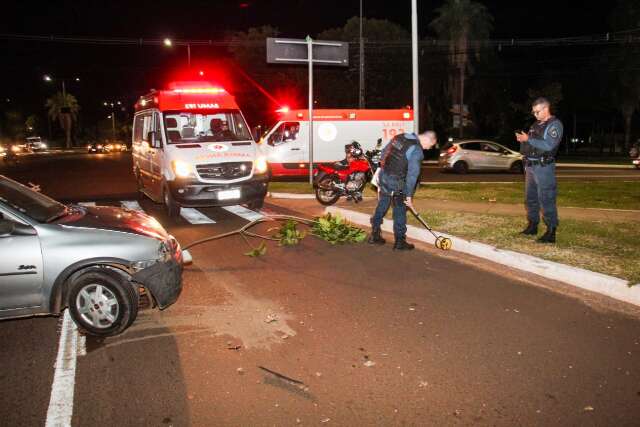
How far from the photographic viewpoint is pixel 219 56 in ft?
163

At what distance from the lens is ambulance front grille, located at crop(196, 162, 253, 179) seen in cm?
1075

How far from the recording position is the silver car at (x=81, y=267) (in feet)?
15.3

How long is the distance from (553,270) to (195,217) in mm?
7578

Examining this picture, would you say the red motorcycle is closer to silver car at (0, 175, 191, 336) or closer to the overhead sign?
the overhead sign

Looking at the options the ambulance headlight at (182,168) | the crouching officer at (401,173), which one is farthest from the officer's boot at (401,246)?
the ambulance headlight at (182,168)

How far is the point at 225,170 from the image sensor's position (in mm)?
10914

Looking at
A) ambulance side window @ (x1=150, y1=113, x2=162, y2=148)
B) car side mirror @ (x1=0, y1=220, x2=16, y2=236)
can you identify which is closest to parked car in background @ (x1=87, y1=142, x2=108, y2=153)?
ambulance side window @ (x1=150, y1=113, x2=162, y2=148)

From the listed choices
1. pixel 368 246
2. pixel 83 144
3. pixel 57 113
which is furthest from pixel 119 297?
pixel 83 144

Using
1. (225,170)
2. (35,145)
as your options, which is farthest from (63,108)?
(225,170)

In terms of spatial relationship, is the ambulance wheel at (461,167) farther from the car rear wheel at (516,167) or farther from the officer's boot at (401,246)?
the officer's boot at (401,246)

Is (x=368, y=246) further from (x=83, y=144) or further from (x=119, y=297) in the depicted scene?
(x=83, y=144)

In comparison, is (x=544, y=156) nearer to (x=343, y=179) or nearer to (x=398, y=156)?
(x=398, y=156)

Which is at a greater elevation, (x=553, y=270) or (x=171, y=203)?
(x=171, y=203)

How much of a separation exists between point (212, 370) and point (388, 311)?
2.03 m
